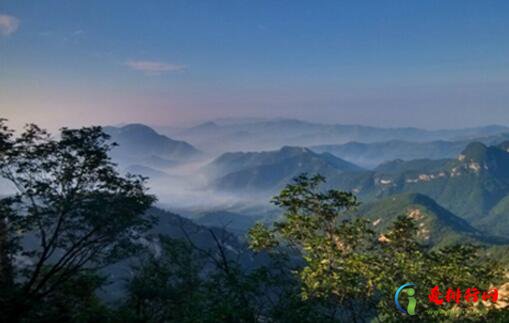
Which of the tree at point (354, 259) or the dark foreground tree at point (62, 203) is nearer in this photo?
the tree at point (354, 259)

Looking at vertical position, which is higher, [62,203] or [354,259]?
[62,203]

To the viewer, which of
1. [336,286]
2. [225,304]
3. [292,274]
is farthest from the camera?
[292,274]

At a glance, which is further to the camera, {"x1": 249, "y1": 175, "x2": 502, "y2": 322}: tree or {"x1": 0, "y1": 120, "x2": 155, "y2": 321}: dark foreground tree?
{"x1": 0, "y1": 120, "x2": 155, "y2": 321}: dark foreground tree

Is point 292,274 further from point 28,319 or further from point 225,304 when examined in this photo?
point 28,319

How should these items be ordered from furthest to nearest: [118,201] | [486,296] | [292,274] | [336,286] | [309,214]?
1. [118,201]
2. [309,214]
3. [292,274]
4. [336,286]
5. [486,296]

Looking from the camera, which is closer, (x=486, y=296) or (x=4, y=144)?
(x=486, y=296)

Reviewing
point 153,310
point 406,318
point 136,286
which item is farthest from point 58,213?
point 406,318

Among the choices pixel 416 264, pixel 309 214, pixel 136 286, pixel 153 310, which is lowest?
pixel 153 310

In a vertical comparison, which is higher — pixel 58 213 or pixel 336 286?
pixel 58 213

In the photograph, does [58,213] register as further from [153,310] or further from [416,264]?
[416,264]

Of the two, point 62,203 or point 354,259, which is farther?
point 62,203
